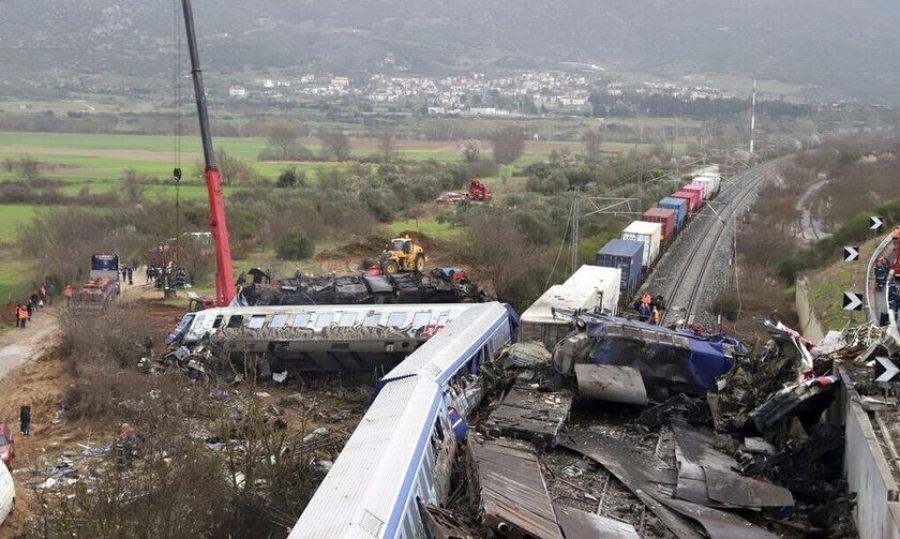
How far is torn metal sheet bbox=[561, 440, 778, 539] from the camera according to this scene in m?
10.6

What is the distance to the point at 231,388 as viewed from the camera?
22516 mm

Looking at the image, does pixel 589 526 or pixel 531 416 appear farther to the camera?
pixel 531 416

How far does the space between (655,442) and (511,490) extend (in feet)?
13.3

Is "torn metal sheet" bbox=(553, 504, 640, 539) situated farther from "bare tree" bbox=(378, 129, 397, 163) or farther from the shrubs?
"bare tree" bbox=(378, 129, 397, 163)

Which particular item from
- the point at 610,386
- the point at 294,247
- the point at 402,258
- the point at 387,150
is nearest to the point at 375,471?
the point at 610,386

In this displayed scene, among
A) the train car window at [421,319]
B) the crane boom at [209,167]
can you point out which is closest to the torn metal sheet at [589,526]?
the train car window at [421,319]

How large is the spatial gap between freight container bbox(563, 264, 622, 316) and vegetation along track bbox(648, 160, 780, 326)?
3002mm

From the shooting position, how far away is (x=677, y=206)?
4822 cm

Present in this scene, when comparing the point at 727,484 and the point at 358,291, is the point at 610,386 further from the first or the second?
the point at 358,291

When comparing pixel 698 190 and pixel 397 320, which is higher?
pixel 397 320

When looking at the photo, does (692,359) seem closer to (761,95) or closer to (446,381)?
(446,381)

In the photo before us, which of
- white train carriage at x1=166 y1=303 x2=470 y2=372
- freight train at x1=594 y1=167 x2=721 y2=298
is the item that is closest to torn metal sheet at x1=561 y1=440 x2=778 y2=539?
white train carriage at x1=166 y1=303 x2=470 y2=372

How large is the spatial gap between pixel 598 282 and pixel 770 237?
18.6m

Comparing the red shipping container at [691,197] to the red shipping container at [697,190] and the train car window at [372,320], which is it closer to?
the red shipping container at [697,190]
